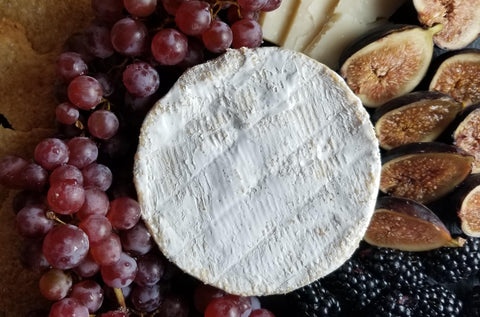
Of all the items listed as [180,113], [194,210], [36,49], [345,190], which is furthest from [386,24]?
[36,49]

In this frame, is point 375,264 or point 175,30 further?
point 375,264

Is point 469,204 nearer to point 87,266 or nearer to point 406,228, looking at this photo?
point 406,228

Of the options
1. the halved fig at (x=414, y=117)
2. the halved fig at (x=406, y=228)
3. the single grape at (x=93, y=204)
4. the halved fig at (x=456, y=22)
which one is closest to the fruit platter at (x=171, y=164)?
the single grape at (x=93, y=204)

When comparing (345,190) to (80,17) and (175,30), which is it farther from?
(80,17)

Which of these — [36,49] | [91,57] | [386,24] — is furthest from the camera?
[386,24]

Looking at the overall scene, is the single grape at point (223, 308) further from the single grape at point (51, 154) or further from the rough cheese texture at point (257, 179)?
the single grape at point (51, 154)

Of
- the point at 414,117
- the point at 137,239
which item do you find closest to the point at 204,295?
the point at 137,239
